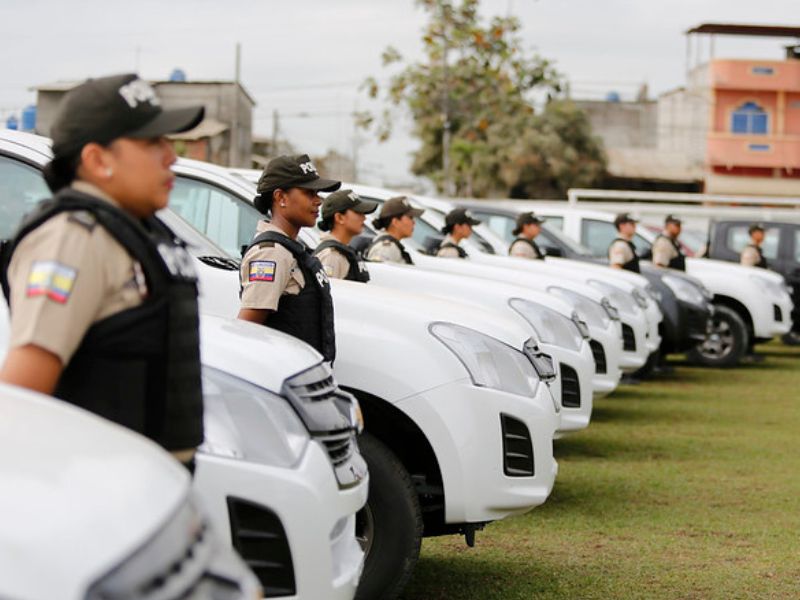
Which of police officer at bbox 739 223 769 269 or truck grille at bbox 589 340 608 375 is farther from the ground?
police officer at bbox 739 223 769 269

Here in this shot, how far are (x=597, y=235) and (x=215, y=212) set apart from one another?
39.0 feet

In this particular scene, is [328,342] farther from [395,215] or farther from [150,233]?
[395,215]

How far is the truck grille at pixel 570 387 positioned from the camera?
886cm

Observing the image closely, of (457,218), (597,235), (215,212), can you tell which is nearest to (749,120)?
(597,235)

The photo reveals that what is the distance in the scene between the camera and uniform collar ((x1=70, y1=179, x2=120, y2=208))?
330cm

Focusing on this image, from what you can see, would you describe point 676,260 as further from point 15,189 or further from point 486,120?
point 486,120

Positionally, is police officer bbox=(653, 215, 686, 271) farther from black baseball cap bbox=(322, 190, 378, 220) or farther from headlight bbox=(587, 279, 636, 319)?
black baseball cap bbox=(322, 190, 378, 220)

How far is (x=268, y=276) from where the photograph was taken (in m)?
5.77

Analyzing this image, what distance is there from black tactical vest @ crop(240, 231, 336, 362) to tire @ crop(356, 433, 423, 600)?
0.50 metres

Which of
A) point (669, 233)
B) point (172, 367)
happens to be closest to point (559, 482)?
point (172, 367)

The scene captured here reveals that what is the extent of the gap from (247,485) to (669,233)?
1489cm

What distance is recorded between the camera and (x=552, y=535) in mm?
7648

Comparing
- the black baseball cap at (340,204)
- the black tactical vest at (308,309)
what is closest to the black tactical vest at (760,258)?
the black baseball cap at (340,204)

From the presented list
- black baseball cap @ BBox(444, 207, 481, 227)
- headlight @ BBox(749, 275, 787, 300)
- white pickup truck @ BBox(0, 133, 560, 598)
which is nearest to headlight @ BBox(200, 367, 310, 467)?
white pickup truck @ BBox(0, 133, 560, 598)
